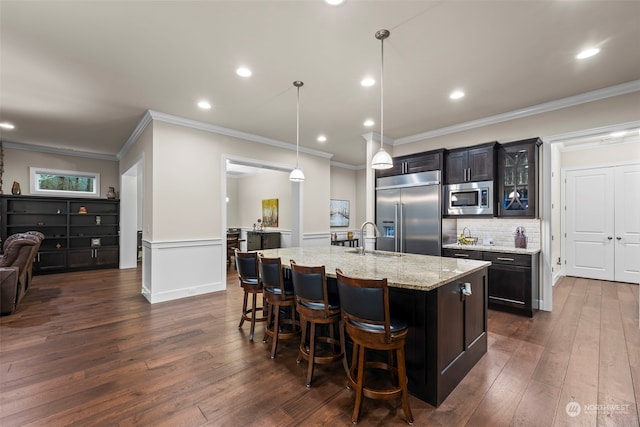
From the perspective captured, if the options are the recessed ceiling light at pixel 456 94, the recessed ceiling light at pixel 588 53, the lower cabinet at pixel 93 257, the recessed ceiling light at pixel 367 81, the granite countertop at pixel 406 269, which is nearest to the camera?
the granite countertop at pixel 406 269

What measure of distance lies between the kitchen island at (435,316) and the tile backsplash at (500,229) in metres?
2.20

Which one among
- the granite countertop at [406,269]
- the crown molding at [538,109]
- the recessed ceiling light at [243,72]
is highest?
the recessed ceiling light at [243,72]

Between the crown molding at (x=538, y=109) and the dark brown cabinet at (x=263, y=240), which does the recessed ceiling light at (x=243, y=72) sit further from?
the dark brown cabinet at (x=263, y=240)

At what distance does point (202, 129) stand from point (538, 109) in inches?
202

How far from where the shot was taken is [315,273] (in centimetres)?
216

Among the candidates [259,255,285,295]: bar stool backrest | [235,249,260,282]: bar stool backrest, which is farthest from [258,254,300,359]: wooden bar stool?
[235,249,260,282]: bar stool backrest

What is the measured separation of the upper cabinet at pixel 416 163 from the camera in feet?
15.5

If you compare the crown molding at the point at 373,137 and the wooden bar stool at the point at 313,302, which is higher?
the crown molding at the point at 373,137

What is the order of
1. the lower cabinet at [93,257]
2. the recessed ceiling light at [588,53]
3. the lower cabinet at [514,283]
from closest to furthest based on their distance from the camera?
the recessed ceiling light at [588,53] → the lower cabinet at [514,283] → the lower cabinet at [93,257]

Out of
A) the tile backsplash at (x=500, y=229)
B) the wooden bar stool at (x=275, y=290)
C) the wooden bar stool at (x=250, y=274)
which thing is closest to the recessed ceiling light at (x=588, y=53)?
the tile backsplash at (x=500, y=229)

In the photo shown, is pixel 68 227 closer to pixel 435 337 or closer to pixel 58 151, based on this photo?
pixel 58 151

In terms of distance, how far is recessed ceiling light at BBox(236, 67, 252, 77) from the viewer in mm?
3010

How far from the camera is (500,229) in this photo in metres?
4.42

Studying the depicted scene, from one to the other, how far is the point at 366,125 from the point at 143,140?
151 inches
